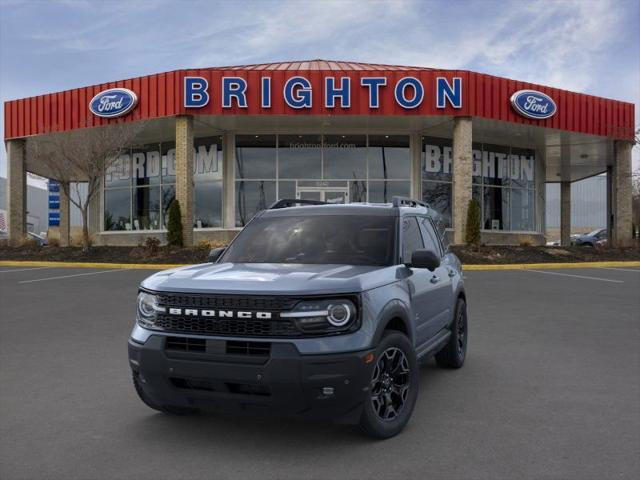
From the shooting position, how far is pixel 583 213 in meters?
79.5

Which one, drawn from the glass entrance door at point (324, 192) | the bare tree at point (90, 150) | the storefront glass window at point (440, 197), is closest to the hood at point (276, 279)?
the bare tree at point (90, 150)

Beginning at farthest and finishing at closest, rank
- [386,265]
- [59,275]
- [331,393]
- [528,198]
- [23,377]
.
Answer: [528,198], [59,275], [23,377], [386,265], [331,393]

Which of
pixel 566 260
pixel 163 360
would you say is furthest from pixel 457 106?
pixel 163 360

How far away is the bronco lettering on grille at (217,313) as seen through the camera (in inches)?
142

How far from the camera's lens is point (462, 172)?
883 inches

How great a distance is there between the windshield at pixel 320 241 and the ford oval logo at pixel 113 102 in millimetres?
19680

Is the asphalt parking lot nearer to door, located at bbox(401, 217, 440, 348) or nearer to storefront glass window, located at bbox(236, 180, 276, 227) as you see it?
door, located at bbox(401, 217, 440, 348)

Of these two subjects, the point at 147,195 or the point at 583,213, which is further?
the point at 583,213

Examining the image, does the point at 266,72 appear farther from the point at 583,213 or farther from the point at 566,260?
the point at 583,213

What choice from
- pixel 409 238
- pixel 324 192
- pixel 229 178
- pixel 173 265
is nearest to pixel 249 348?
pixel 409 238

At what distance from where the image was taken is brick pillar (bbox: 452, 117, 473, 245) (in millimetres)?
22266

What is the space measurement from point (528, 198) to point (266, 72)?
15.3 meters

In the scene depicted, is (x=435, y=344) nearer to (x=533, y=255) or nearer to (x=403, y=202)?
(x=403, y=202)

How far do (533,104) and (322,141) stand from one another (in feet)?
29.1
